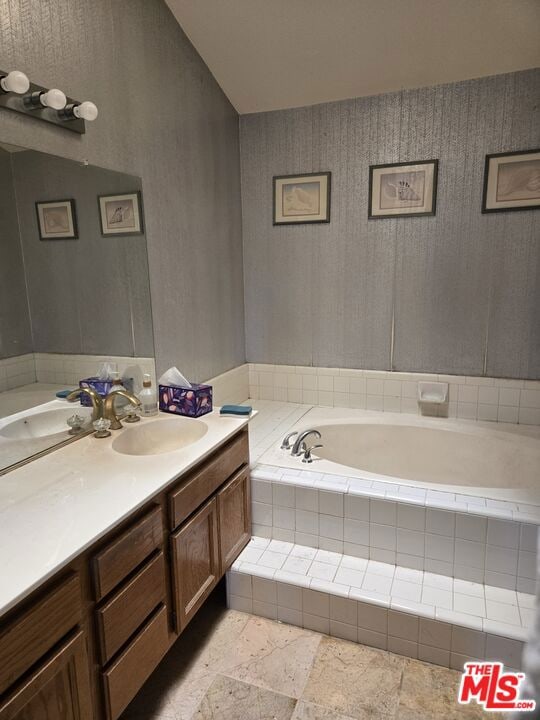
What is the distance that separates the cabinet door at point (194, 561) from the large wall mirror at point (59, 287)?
1.93 ft

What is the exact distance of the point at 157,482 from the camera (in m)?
1.43

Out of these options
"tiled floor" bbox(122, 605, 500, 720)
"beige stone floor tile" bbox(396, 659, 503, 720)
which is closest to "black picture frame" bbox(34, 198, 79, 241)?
"tiled floor" bbox(122, 605, 500, 720)

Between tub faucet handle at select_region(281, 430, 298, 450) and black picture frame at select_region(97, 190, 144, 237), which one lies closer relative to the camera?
black picture frame at select_region(97, 190, 144, 237)

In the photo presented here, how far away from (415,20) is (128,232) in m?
1.75

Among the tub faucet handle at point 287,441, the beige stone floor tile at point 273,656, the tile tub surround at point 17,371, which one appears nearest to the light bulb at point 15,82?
the tile tub surround at point 17,371

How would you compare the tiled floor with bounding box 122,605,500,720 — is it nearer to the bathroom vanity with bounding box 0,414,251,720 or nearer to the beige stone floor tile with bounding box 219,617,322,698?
the beige stone floor tile with bounding box 219,617,322,698

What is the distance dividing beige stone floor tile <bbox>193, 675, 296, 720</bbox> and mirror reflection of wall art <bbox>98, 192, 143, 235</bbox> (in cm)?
179

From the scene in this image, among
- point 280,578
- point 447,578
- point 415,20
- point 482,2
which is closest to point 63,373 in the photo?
point 280,578

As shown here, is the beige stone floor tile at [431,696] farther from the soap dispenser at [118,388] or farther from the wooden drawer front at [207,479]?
the soap dispenser at [118,388]

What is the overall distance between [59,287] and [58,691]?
126 cm

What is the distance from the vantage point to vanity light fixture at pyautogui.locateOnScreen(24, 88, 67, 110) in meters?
1.54

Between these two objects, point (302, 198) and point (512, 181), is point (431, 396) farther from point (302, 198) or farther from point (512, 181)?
point (302, 198)

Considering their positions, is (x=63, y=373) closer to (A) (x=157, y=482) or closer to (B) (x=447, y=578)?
(A) (x=157, y=482)

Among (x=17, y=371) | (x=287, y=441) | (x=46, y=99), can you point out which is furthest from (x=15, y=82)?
(x=287, y=441)
